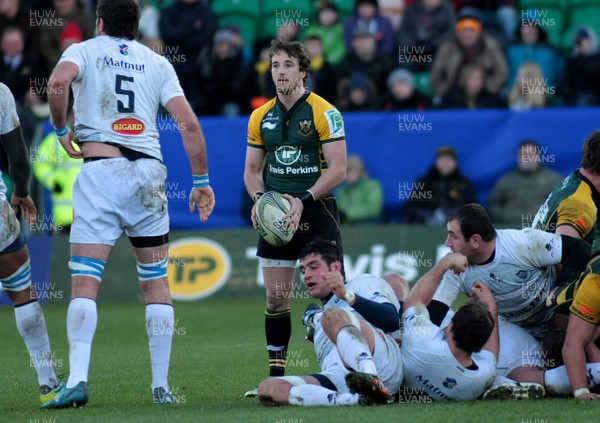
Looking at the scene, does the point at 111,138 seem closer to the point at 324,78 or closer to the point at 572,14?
the point at 324,78

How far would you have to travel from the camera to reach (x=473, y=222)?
8.15 m

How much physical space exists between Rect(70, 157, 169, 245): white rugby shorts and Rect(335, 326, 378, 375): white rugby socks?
5.11 ft

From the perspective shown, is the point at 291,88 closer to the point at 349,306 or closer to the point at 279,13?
the point at 349,306

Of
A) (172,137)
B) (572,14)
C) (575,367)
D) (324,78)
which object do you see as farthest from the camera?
(572,14)

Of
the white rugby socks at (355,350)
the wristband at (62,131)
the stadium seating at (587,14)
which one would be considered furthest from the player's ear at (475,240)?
the stadium seating at (587,14)

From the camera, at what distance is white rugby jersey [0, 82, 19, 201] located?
27.2ft

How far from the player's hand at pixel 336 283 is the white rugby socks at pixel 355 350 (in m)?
0.26

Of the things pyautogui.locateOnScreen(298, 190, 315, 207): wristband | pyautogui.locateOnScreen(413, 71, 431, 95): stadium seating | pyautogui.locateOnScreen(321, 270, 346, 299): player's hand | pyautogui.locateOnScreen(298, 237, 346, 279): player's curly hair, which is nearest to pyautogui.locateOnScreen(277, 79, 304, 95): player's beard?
pyautogui.locateOnScreen(298, 190, 315, 207): wristband

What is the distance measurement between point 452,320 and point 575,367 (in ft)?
2.83

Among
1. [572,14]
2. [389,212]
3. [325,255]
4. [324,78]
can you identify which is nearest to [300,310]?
[389,212]

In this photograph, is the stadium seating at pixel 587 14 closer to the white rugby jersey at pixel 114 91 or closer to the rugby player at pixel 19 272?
the white rugby jersey at pixel 114 91

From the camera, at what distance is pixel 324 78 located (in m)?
18.1

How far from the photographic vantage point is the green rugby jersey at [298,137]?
8984mm

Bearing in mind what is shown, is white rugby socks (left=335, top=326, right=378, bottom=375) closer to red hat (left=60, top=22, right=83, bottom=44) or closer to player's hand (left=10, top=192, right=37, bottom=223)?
player's hand (left=10, top=192, right=37, bottom=223)
